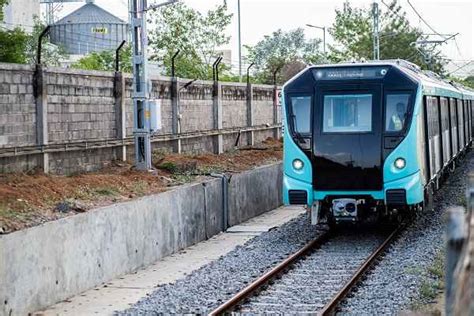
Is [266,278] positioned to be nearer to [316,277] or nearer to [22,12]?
[316,277]

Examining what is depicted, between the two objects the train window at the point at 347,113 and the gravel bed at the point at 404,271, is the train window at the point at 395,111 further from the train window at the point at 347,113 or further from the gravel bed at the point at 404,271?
the gravel bed at the point at 404,271

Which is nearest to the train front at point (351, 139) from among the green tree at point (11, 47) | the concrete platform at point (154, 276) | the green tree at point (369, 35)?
the concrete platform at point (154, 276)

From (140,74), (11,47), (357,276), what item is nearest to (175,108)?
(11,47)

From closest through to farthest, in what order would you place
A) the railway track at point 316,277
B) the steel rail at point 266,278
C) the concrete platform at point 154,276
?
1. the steel rail at point 266,278
2. the railway track at point 316,277
3. the concrete platform at point 154,276

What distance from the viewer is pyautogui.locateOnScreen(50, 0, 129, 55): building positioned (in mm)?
72938

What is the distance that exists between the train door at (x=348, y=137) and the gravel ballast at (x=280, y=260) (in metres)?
1.44

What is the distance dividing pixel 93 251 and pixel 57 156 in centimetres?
521

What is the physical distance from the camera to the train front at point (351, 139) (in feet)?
53.3

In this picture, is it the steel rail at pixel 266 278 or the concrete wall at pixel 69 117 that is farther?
the concrete wall at pixel 69 117

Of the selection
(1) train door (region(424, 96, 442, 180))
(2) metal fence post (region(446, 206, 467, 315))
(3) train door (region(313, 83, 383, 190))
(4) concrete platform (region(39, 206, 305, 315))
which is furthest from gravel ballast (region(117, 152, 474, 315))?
(2) metal fence post (region(446, 206, 467, 315))

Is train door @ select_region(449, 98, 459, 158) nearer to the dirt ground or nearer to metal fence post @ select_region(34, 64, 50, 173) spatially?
the dirt ground

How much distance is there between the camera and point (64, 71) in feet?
62.2

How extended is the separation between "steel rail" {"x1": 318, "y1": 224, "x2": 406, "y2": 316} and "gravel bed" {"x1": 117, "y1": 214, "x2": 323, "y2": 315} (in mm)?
1473

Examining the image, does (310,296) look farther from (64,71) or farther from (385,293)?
(64,71)
